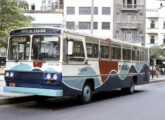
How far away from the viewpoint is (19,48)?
11828mm

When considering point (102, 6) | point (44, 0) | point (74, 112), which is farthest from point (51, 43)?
Answer: point (44, 0)

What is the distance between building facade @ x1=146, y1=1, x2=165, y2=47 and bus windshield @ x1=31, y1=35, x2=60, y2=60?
4927cm

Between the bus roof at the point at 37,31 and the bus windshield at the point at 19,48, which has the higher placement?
the bus roof at the point at 37,31

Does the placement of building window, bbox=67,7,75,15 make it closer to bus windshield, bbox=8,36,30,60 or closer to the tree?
the tree

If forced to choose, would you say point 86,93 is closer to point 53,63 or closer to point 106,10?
point 53,63

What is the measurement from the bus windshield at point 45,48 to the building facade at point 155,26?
4927 centimetres

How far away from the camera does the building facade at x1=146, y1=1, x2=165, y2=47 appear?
59.1 meters

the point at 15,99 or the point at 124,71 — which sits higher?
the point at 124,71

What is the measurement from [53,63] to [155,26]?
168 feet

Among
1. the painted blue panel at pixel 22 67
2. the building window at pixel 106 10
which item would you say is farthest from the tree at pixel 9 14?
the building window at pixel 106 10

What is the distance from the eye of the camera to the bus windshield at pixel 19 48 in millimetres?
11617

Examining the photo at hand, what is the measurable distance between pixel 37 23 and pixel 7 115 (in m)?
46.8

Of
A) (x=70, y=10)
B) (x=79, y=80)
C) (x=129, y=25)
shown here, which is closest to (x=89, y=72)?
(x=79, y=80)

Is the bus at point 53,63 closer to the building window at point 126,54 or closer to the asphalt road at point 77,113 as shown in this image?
the asphalt road at point 77,113
